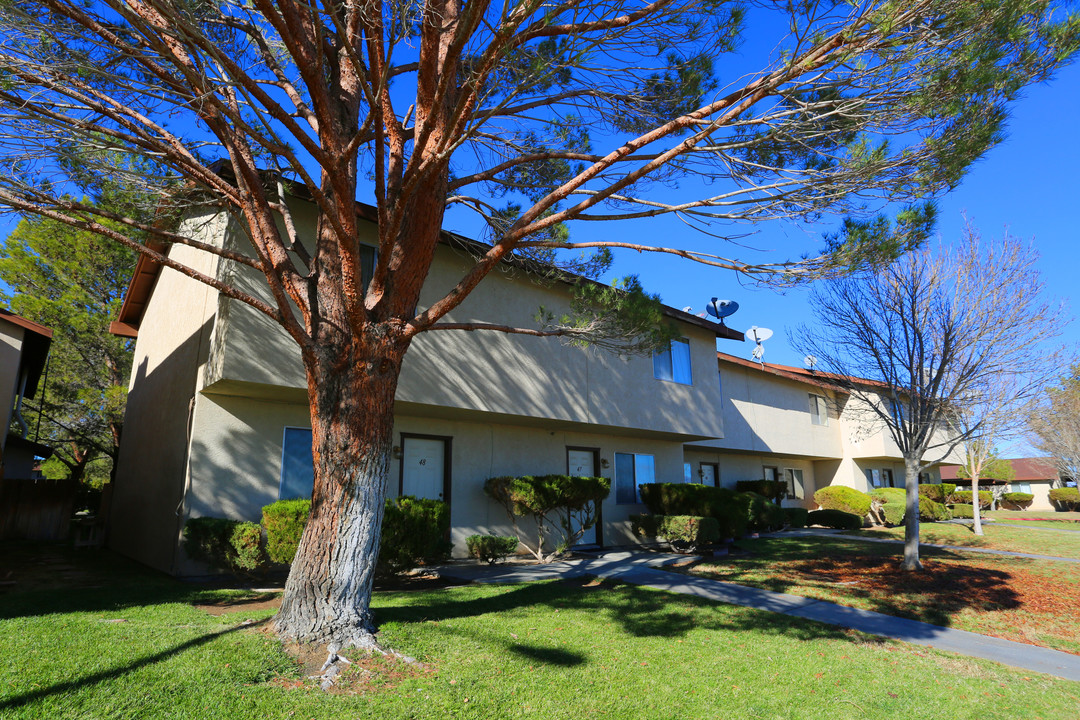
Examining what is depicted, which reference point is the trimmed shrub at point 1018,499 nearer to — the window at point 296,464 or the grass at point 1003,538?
the grass at point 1003,538

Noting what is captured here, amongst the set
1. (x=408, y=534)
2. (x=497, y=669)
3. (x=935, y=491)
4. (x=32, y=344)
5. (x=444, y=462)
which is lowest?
(x=497, y=669)

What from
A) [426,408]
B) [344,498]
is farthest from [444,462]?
[344,498]

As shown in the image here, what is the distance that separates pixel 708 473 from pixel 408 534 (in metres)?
14.9

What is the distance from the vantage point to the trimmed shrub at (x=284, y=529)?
27.3 feet

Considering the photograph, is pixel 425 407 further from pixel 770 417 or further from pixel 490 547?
pixel 770 417

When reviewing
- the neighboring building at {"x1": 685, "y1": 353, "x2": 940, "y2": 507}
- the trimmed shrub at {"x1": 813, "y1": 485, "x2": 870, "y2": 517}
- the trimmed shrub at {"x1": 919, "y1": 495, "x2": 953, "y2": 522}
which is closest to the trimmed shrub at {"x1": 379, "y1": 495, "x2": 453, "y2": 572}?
the neighboring building at {"x1": 685, "y1": 353, "x2": 940, "y2": 507}

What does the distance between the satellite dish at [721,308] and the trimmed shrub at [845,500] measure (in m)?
8.53

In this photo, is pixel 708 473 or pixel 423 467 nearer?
pixel 423 467

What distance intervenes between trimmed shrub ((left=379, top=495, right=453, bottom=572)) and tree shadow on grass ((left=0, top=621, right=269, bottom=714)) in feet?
11.4

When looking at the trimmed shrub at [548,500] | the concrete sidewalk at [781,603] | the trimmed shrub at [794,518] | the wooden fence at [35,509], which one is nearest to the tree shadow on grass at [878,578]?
the concrete sidewalk at [781,603]

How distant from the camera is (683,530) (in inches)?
516

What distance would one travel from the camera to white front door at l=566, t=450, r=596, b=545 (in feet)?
48.4

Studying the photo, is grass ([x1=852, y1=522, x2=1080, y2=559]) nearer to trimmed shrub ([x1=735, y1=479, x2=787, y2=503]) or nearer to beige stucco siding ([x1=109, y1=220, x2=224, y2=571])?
trimmed shrub ([x1=735, y1=479, x2=787, y2=503])

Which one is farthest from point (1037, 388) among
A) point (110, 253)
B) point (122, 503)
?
point (110, 253)
